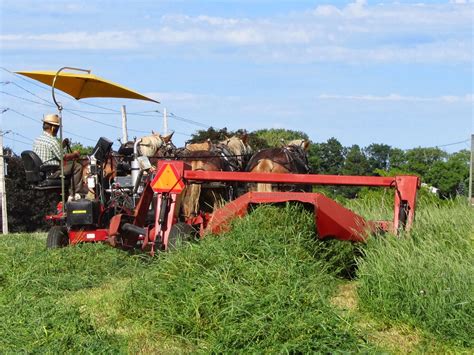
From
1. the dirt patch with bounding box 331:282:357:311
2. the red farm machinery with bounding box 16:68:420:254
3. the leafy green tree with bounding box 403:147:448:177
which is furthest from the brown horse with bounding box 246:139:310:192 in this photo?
Answer: the leafy green tree with bounding box 403:147:448:177

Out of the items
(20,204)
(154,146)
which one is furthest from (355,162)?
(154,146)

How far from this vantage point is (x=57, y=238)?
1210 centimetres

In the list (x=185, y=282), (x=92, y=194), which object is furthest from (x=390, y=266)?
(x=92, y=194)

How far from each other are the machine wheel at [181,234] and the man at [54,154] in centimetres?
336

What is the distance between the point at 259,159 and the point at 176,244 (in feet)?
20.9

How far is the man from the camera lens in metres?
13.0

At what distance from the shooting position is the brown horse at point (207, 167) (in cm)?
1418

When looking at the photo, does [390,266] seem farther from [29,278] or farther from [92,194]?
[92,194]

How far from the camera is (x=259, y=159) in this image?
1530cm

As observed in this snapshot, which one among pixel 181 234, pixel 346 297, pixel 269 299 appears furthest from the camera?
pixel 181 234

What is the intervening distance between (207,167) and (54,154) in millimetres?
2893

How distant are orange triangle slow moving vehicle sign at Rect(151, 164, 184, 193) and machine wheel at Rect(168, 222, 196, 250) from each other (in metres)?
0.44

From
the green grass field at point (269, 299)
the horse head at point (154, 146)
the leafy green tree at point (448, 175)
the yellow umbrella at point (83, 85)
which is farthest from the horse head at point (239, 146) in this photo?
the leafy green tree at point (448, 175)

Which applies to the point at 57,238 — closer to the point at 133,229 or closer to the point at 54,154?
the point at 54,154
